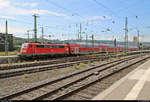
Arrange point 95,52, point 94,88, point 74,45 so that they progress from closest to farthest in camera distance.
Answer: point 94,88
point 74,45
point 95,52

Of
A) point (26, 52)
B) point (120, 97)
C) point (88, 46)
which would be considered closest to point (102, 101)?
point (120, 97)

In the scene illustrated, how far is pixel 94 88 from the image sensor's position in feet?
26.3

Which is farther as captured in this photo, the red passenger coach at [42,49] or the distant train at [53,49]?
the distant train at [53,49]

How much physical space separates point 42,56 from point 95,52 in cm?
1962

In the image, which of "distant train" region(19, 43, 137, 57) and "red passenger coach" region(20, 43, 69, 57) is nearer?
"red passenger coach" region(20, 43, 69, 57)

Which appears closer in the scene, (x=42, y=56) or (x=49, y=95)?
(x=49, y=95)

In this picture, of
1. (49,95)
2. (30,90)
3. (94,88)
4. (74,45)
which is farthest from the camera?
(74,45)

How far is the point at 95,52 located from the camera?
41219 millimetres

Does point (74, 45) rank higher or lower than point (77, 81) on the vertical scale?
higher

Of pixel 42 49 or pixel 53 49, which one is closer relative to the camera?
pixel 42 49

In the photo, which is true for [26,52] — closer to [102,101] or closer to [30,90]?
Answer: [30,90]

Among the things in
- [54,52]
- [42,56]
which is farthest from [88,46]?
[42,56]

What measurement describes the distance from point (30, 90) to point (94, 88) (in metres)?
3.37

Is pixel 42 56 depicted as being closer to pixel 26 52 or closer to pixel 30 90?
pixel 26 52
